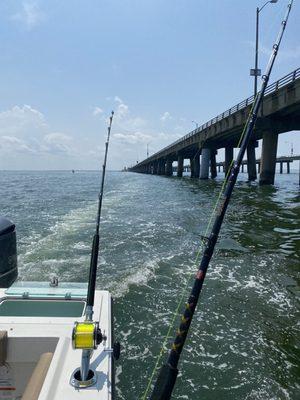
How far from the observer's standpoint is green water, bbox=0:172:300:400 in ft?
15.9

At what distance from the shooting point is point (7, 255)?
6430 mm

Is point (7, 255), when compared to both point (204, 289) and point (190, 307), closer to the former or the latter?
point (204, 289)

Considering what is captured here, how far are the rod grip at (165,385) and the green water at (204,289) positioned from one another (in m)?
1.77

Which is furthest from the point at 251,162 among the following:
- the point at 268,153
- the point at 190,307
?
the point at 190,307

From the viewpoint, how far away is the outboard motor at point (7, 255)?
631 centimetres

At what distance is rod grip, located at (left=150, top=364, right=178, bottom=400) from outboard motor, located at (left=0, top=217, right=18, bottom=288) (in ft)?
13.8

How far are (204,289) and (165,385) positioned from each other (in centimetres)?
502

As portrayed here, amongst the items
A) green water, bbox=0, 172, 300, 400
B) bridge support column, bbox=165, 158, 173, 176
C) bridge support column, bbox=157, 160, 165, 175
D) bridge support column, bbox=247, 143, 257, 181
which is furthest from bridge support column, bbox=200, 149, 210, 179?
bridge support column, bbox=157, 160, 165, 175

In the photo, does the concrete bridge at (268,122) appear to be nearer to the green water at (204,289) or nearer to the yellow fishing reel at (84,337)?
the green water at (204,289)

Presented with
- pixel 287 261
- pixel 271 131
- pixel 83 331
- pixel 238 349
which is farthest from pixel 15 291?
pixel 271 131

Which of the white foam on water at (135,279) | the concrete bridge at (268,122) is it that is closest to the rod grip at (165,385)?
the white foam on water at (135,279)

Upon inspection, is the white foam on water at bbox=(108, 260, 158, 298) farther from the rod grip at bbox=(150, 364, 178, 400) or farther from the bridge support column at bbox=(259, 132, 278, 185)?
the bridge support column at bbox=(259, 132, 278, 185)

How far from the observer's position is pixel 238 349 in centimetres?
550

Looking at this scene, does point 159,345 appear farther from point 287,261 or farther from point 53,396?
point 287,261
